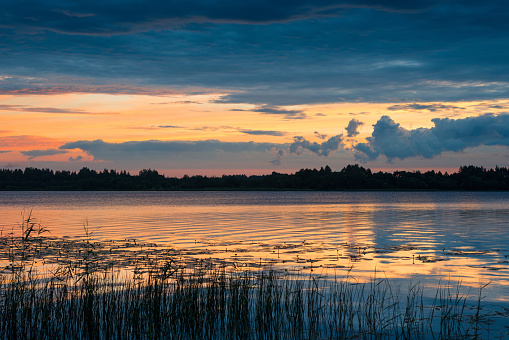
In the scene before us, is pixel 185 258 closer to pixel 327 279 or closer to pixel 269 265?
pixel 269 265

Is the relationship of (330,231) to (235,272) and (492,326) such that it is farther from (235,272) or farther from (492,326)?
(492,326)

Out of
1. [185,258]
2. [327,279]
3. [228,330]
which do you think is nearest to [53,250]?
[185,258]

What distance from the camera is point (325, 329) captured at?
42.7 ft

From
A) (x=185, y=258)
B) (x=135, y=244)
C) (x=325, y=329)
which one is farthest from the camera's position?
(x=135, y=244)

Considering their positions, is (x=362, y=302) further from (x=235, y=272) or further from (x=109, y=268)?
(x=109, y=268)

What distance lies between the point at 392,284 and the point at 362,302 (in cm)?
359

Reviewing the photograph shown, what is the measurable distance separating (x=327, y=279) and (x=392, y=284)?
2459mm

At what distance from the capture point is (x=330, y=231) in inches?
1618

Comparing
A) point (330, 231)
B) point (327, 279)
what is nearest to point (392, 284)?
point (327, 279)

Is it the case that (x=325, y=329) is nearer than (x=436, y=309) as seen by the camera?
Yes

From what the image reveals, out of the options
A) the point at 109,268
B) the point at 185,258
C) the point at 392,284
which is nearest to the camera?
the point at 392,284

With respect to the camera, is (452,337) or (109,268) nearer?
(452,337)

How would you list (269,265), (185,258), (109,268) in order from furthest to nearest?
1. (185,258)
2. (269,265)
3. (109,268)

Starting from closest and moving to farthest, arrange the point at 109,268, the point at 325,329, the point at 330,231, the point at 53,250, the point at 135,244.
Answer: the point at 325,329
the point at 109,268
the point at 53,250
the point at 135,244
the point at 330,231
